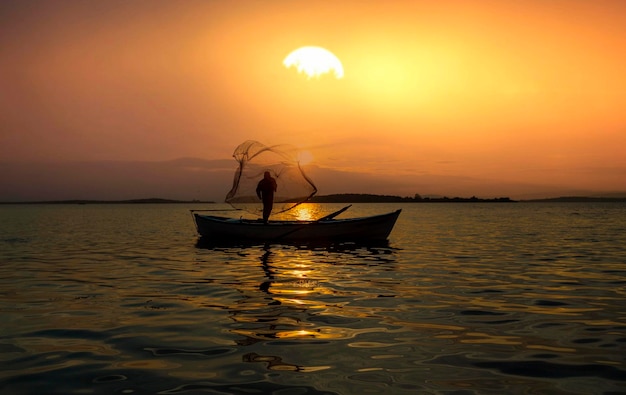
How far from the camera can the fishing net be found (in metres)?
29.2

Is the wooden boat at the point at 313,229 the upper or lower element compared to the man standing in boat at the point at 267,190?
lower

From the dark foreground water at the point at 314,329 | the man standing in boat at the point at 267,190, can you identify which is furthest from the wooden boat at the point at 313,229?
the dark foreground water at the point at 314,329

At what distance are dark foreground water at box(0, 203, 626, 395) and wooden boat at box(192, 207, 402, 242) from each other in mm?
9548

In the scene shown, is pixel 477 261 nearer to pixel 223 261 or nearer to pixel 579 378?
pixel 223 261

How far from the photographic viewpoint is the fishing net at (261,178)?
29.2 m

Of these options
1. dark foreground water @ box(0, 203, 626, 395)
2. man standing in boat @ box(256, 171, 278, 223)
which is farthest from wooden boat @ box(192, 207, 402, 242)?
dark foreground water @ box(0, 203, 626, 395)

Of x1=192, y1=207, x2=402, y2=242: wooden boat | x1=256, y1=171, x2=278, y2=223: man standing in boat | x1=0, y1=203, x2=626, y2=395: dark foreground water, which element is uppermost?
x1=256, y1=171, x2=278, y2=223: man standing in boat

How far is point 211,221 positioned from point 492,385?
2748cm

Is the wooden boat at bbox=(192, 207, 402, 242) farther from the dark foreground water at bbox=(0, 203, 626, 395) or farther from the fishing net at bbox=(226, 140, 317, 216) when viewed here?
the dark foreground water at bbox=(0, 203, 626, 395)

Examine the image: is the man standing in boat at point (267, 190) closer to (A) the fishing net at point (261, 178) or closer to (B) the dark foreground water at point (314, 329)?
(A) the fishing net at point (261, 178)

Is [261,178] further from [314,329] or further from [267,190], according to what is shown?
[314,329]

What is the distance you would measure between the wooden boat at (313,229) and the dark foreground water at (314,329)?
31.3ft

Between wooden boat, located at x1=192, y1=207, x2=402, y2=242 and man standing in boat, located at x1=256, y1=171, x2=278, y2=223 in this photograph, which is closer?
man standing in boat, located at x1=256, y1=171, x2=278, y2=223

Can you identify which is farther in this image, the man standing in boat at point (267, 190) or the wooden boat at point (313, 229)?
the wooden boat at point (313, 229)
